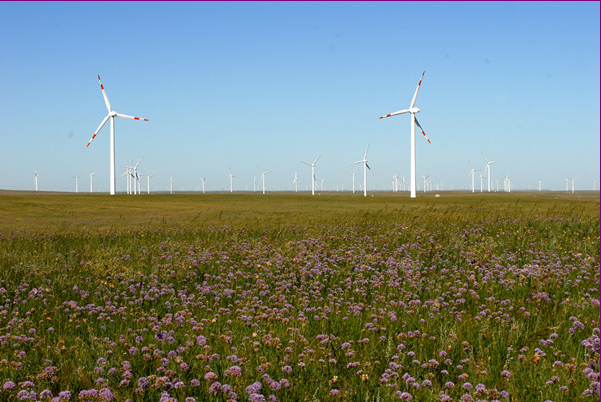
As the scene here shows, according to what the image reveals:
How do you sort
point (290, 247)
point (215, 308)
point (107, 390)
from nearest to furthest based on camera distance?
point (107, 390) < point (215, 308) < point (290, 247)

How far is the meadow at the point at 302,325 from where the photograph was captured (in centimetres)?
416

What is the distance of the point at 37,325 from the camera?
6.28m

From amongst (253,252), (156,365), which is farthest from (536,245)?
(156,365)

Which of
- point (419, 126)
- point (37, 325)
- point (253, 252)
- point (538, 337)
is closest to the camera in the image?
point (538, 337)

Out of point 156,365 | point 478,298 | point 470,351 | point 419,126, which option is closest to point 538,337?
point 470,351

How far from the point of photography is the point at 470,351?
482 cm

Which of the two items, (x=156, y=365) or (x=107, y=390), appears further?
(x=156, y=365)

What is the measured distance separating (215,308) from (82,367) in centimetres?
260

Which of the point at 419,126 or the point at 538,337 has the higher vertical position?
the point at 419,126

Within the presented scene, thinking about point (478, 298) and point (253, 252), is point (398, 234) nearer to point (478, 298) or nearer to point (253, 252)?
point (253, 252)

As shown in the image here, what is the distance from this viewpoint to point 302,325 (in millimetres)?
5625

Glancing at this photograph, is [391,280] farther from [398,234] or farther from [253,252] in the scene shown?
[398,234]

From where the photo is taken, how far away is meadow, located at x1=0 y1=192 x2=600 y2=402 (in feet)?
13.6

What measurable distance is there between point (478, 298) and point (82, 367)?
198 inches
